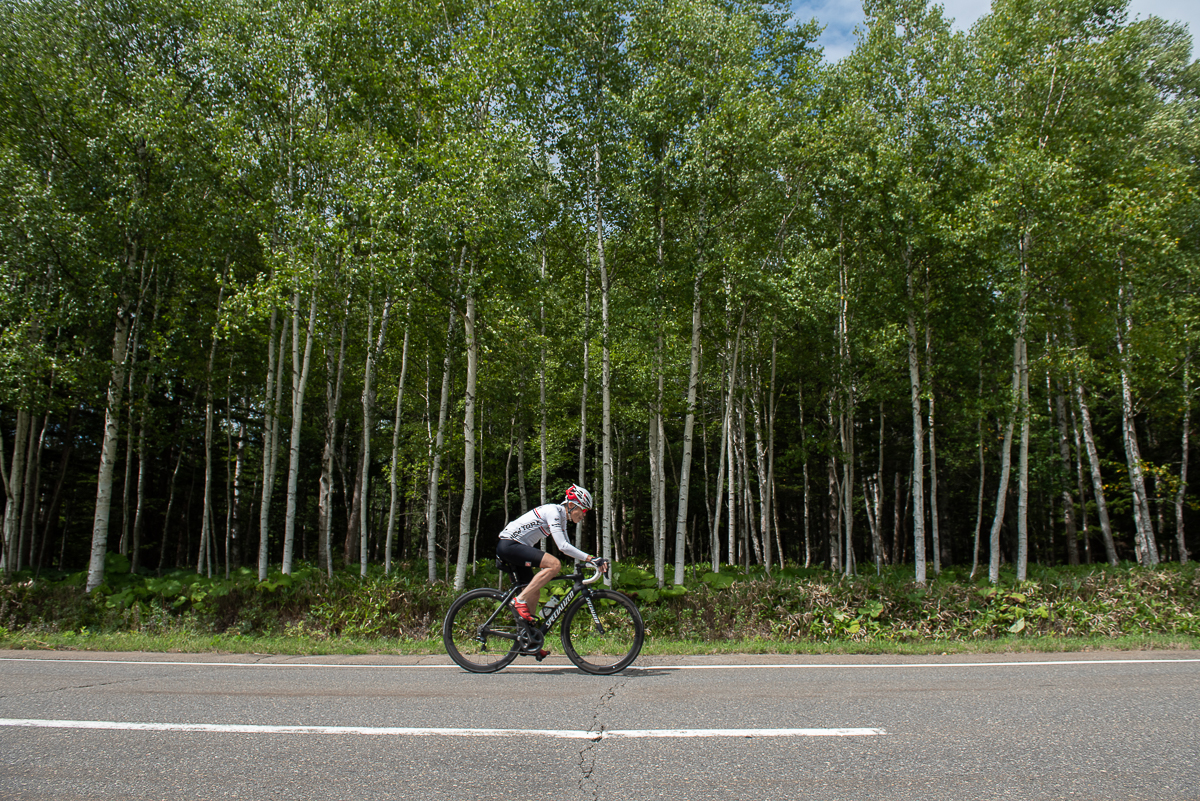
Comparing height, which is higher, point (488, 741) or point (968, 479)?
point (968, 479)

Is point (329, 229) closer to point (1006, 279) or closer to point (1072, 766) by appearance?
point (1072, 766)

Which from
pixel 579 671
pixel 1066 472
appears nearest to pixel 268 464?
pixel 579 671

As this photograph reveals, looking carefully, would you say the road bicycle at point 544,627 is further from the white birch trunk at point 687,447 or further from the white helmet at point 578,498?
the white birch trunk at point 687,447

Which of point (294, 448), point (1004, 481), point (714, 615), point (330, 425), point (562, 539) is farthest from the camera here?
point (330, 425)

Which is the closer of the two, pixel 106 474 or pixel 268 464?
pixel 106 474

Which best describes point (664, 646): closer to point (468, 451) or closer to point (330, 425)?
point (468, 451)

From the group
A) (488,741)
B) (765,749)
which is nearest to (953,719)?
(765,749)

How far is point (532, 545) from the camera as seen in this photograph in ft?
24.0

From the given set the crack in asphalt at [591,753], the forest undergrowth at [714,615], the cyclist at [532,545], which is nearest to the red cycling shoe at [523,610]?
the cyclist at [532,545]

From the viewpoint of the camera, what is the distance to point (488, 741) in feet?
14.3

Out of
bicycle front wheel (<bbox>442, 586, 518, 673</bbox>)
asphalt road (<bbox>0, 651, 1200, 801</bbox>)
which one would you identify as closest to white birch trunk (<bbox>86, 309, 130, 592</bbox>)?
asphalt road (<bbox>0, 651, 1200, 801</bbox>)

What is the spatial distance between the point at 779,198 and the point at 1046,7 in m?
8.58

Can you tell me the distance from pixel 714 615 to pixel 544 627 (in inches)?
162

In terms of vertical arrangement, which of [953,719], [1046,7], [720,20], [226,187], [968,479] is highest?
[1046,7]
